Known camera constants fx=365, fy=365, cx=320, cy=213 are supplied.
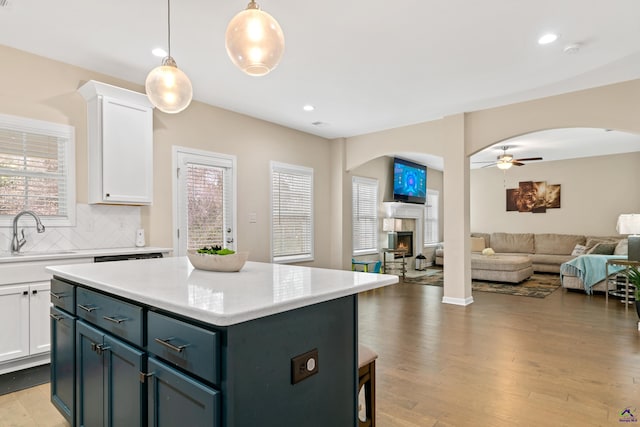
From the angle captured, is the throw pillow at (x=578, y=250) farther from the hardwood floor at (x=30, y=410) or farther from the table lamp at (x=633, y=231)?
the hardwood floor at (x=30, y=410)

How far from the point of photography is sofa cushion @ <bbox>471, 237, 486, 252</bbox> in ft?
31.1

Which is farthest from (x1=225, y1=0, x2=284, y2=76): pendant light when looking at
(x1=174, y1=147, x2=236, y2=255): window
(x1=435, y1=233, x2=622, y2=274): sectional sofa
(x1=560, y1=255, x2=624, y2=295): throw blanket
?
(x1=435, y1=233, x2=622, y2=274): sectional sofa

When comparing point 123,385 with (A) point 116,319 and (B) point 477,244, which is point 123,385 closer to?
(A) point 116,319

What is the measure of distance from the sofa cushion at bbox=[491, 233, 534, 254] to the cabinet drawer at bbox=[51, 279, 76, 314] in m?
9.75

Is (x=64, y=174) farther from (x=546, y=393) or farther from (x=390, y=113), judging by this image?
(x=546, y=393)

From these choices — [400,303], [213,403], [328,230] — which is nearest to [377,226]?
[328,230]

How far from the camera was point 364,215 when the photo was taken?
7883 mm

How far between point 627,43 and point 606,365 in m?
2.85

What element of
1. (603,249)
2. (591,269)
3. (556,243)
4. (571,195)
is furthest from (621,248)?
(571,195)

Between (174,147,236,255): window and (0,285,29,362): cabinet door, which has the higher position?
(174,147,236,255): window

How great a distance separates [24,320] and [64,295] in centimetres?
141

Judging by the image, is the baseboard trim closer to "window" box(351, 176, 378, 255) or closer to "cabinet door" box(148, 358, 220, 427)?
"window" box(351, 176, 378, 255)

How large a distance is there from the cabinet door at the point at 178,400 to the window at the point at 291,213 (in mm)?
4418

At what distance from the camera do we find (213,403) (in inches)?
42.4
